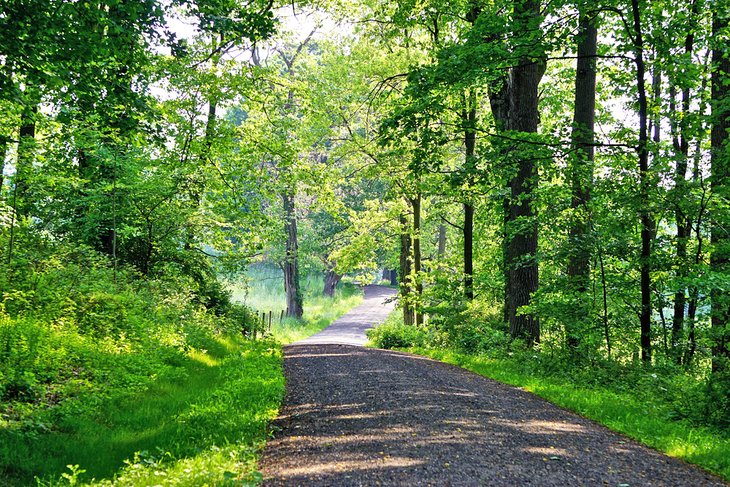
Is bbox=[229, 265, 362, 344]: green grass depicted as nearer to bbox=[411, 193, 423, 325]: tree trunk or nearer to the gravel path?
bbox=[411, 193, 423, 325]: tree trunk

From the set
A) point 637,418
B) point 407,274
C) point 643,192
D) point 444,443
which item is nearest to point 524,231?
point 643,192

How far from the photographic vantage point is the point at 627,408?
795 centimetres

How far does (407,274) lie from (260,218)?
10760 millimetres

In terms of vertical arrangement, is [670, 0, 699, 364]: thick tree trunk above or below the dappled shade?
above

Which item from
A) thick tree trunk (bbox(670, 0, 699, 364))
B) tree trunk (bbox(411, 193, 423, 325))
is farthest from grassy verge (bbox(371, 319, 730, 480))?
tree trunk (bbox(411, 193, 423, 325))

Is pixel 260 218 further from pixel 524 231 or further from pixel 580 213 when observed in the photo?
pixel 580 213

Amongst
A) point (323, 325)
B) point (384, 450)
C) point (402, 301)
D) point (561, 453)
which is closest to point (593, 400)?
point (561, 453)

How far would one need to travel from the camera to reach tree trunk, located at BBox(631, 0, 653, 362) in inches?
361

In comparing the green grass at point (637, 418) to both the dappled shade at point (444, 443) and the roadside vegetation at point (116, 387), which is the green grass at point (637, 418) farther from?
the roadside vegetation at point (116, 387)

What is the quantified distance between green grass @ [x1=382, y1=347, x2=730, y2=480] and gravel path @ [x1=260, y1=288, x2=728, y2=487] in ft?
0.89

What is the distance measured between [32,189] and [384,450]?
10300 mm

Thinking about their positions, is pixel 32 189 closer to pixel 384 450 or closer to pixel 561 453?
pixel 384 450

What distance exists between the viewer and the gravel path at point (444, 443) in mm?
4969

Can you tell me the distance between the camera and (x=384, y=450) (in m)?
5.61
